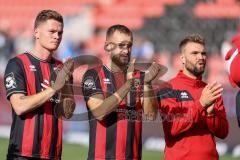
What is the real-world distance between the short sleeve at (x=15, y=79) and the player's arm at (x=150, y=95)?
91cm

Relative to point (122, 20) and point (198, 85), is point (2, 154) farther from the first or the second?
point (122, 20)

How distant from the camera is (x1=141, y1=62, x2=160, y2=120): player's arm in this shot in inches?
203

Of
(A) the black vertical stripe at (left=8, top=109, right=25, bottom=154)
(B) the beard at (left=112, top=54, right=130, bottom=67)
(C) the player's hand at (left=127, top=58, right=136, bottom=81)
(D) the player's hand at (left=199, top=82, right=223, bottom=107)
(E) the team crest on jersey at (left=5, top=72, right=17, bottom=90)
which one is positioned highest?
(B) the beard at (left=112, top=54, right=130, bottom=67)

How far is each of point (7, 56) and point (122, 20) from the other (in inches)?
127

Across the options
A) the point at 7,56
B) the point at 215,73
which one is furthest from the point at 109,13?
the point at 215,73

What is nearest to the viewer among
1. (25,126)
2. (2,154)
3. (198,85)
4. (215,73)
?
(25,126)

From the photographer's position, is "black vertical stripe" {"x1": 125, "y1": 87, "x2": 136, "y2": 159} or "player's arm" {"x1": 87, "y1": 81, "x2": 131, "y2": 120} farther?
"black vertical stripe" {"x1": 125, "y1": 87, "x2": 136, "y2": 159}

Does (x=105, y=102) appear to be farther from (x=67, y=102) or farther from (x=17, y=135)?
(x=17, y=135)

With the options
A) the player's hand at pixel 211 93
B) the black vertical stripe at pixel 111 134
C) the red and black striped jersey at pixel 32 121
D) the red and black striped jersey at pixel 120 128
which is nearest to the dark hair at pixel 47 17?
the red and black striped jersey at pixel 32 121

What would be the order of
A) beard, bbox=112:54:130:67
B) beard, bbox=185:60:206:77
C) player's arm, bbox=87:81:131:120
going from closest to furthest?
player's arm, bbox=87:81:131:120, beard, bbox=112:54:130:67, beard, bbox=185:60:206:77

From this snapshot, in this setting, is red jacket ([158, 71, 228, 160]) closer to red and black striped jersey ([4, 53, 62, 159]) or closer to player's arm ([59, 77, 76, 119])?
player's arm ([59, 77, 76, 119])

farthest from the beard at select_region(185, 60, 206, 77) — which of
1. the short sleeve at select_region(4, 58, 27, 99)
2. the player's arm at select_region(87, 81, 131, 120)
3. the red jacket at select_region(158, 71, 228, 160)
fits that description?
the short sleeve at select_region(4, 58, 27, 99)

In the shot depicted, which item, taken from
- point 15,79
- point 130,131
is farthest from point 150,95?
point 15,79

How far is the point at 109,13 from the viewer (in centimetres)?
1894
